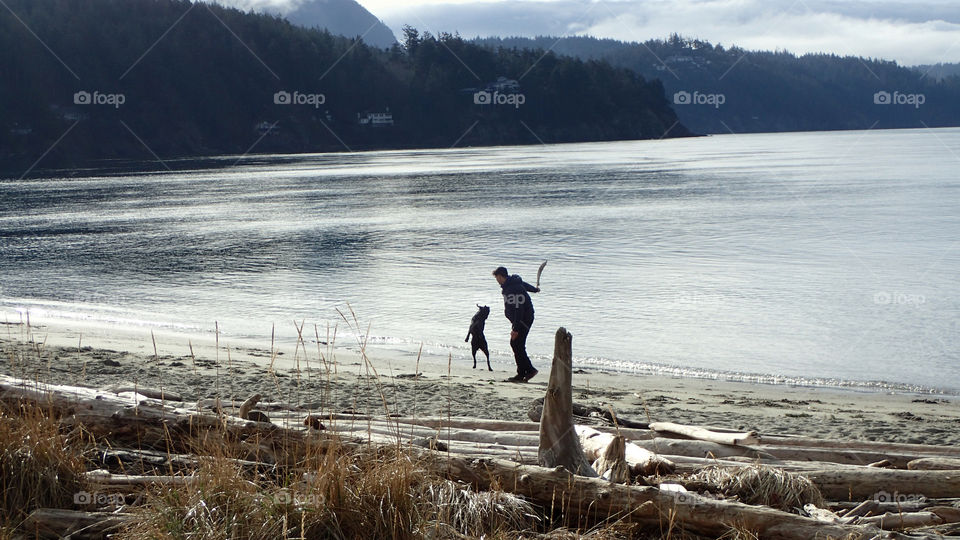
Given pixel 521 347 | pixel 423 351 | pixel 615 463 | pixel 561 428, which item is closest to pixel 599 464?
pixel 615 463

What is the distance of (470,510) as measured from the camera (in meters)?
4.54

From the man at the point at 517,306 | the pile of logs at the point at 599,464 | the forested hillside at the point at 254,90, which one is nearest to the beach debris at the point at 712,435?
the pile of logs at the point at 599,464

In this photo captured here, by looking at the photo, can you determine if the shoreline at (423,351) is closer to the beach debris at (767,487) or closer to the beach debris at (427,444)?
the beach debris at (427,444)

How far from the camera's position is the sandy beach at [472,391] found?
9.91m

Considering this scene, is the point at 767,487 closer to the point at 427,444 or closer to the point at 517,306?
the point at 427,444

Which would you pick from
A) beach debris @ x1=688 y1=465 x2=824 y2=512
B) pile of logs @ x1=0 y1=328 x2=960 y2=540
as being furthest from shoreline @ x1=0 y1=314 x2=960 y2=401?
beach debris @ x1=688 y1=465 x2=824 y2=512

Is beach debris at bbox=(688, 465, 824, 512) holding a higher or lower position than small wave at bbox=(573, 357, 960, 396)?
higher

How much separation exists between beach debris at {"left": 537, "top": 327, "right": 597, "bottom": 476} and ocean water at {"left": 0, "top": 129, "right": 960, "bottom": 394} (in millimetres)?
4996

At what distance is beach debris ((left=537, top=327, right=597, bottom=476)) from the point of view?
5.01m

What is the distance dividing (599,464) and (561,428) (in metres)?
0.39

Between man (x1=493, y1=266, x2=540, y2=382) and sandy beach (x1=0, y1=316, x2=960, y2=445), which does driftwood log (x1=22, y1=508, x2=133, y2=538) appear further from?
man (x1=493, y1=266, x2=540, y2=382)

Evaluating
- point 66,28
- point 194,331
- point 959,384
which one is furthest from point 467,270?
point 66,28

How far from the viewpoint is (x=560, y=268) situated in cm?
2786

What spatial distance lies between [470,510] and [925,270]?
1006 inches
